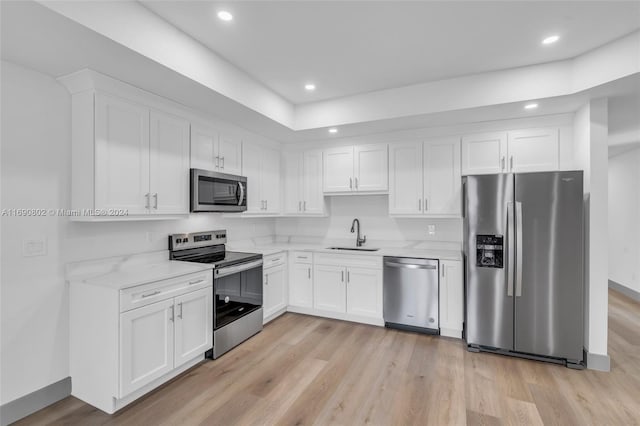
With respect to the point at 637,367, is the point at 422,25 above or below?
above

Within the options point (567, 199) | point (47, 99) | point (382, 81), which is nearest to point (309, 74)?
point (382, 81)

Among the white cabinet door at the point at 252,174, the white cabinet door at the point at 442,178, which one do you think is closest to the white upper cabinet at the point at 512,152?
the white cabinet door at the point at 442,178

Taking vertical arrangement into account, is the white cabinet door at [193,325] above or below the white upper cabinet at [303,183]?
below

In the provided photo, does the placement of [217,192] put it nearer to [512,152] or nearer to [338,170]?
[338,170]

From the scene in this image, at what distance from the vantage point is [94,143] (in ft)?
7.61

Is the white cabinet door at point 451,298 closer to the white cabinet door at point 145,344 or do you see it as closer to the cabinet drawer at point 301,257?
the cabinet drawer at point 301,257

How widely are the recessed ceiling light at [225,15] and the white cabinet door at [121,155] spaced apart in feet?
3.47

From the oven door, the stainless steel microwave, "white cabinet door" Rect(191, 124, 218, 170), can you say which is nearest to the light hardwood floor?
the oven door

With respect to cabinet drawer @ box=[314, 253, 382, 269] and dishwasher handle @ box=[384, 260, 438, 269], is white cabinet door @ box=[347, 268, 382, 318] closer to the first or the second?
cabinet drawer @ box=[314, 253, 382, 269]

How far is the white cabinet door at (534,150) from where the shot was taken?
331 centimetres

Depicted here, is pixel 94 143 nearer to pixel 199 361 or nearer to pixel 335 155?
pixel 199 361

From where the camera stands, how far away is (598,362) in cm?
280

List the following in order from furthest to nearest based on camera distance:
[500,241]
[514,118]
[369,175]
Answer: [369,175] < [514,118] < [500,241]

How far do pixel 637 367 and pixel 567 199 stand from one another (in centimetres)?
166
